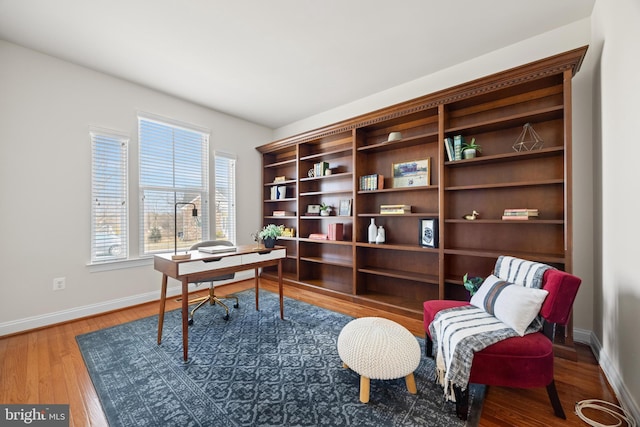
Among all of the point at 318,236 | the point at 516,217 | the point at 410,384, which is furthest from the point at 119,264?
the point at 516,217

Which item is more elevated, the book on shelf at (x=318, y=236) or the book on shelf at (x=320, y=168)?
the book on shelf at (x=320, y=168)

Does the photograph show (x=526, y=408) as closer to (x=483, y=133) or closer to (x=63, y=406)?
(x=483, y=133)

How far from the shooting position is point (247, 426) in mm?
1363

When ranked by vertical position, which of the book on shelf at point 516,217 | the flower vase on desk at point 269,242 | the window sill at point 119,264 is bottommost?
the window sill at point 119,264

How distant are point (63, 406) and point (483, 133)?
3.95 metres

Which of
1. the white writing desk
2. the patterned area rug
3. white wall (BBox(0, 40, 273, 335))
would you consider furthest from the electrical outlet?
the white writing desk

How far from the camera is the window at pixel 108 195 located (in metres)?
2.93

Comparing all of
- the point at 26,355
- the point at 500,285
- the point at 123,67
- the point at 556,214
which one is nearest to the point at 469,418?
the point at 500,285

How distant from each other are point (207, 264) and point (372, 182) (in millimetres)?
2164

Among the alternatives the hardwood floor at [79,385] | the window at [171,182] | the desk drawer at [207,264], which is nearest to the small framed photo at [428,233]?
the hardwood floor at [79,385]

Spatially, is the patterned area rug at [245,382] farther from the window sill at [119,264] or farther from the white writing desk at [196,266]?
the window sill at [119,264]

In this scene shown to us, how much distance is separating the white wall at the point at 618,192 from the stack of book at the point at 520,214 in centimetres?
42

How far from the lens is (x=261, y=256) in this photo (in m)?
2.59

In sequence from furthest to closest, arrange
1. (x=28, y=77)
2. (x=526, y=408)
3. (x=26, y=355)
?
(x=28, y=77)
(x=26, y=355)
(x=526, y=408)
